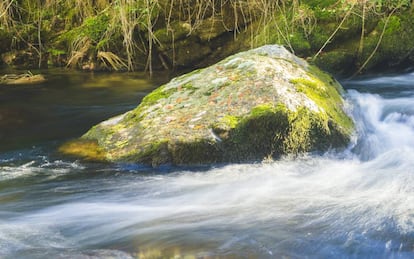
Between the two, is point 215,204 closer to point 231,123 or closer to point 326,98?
point 231,123

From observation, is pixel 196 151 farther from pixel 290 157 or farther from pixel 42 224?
pixel 42 224

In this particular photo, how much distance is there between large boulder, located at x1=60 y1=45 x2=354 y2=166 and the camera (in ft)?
14.1

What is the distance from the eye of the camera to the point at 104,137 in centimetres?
481

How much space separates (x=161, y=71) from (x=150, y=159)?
4958 mm

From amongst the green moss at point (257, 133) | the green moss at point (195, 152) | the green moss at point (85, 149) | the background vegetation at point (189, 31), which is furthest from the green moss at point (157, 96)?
the background vegetation at point (189, 31)

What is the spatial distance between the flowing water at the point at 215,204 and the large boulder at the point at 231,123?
138 mm

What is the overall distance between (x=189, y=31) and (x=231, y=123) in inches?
188

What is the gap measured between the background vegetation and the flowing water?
201cm

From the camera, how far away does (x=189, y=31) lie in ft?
28.7

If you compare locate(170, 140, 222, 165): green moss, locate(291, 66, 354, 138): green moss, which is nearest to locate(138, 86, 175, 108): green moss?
locate(170, 140, 222, 165): green moss

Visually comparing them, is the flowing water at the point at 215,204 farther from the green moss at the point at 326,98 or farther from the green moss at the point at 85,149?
the green moss at the point at 326,98

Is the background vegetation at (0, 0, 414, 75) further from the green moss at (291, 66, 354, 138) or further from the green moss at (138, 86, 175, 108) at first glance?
the green moss at (138, 86, 175, 108)

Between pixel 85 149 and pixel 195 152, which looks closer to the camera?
pixel 195 152

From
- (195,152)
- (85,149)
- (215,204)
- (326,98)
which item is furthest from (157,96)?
(215,204)
